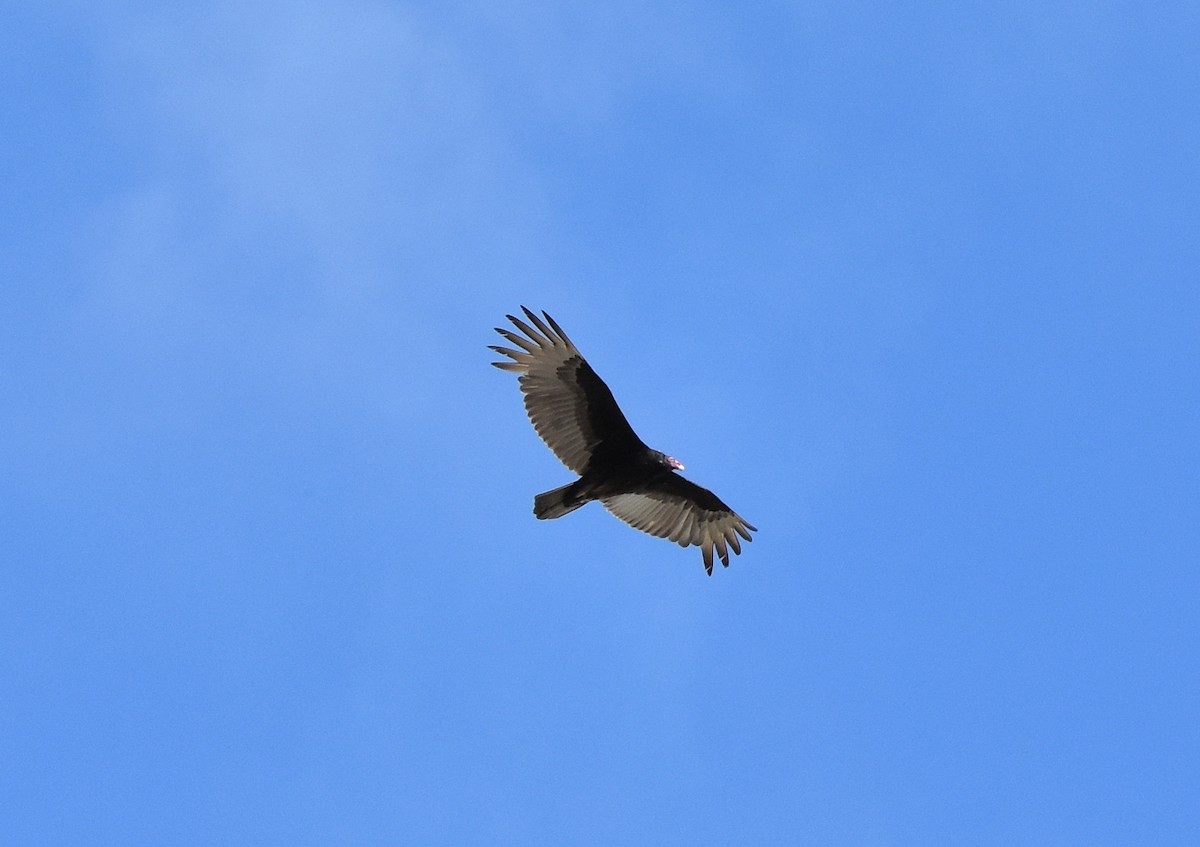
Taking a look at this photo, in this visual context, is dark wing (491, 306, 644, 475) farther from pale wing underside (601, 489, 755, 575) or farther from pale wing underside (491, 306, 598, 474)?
pale wing underside (601, 489, 755, 575)

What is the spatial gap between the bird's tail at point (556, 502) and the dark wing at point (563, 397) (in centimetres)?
43

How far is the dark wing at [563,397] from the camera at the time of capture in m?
20.9

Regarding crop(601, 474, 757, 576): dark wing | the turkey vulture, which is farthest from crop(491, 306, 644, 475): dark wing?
crop(601, 474, 757, 576): dark wing

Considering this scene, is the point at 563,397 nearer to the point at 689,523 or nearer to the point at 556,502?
the point at 556,502

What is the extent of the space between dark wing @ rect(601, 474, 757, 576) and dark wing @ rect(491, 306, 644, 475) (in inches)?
45.9

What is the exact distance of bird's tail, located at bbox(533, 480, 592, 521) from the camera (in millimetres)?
20677

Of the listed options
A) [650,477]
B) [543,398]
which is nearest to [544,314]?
[543,398]

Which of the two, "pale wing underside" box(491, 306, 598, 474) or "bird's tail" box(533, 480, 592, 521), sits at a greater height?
"pale wing underside" box(491, 306, 598, 474)

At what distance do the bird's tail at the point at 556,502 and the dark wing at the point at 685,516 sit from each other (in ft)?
3.98

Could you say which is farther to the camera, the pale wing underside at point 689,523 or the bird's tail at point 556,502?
the pale wing underside at point 689,523

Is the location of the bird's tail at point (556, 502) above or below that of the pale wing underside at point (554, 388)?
below

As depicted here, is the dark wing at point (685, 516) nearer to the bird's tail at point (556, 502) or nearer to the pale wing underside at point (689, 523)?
the pale wing underside at point (689, 523)

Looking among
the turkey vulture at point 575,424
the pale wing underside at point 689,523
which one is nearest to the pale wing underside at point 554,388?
the turkey vulture at point 575,424

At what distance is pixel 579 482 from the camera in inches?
824
